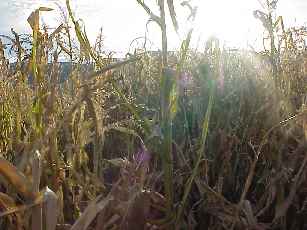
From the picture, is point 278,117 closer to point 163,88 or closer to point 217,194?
point 217,194

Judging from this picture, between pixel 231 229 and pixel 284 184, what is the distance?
9.3 inches

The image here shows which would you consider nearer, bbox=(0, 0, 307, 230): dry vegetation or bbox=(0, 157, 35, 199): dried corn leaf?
bbox=(0, 157, 35, 199): dried corn leaf

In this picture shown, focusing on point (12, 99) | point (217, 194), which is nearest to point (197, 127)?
point (217, 194)

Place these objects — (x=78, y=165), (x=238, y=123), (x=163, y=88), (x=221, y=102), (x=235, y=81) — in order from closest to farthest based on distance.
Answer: (x=163, y=88)
(x=78, y=165)
(x=238, y=123)
(x=221, y=102)
(x=235, y=81)

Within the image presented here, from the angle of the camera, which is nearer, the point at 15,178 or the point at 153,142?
the point at 15,178

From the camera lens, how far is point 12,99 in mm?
1216

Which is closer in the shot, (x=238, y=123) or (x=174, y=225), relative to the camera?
(x=174, y=225)

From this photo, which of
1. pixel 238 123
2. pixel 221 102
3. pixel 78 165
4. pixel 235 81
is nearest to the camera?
pixel 78 165

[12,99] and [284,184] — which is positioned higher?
[12,99]

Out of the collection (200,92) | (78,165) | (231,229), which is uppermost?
(200,92)

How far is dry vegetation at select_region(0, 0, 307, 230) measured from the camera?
81 cm

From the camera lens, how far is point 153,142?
2.98ft

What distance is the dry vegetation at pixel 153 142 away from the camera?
812mm

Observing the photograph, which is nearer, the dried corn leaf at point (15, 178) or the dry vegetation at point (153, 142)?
the dried corn leaf at point (15, 178)
